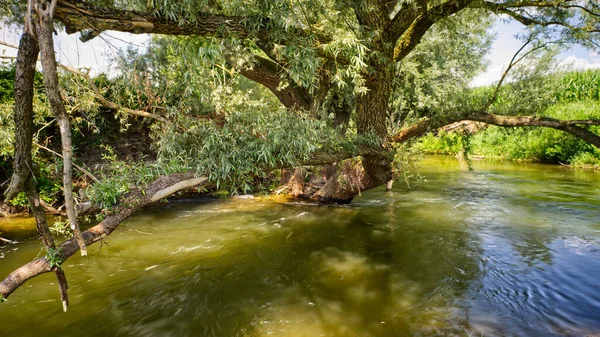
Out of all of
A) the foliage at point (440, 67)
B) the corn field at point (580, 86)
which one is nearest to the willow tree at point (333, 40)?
the foliage at point (440, 67)

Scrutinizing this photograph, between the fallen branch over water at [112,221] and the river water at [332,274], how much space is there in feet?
4.38

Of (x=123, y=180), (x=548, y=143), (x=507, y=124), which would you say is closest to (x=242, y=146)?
(x=123, y=180)

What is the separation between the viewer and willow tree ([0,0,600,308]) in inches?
147

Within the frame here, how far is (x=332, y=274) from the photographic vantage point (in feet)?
17.2

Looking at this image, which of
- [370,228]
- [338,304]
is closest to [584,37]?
[370,228]

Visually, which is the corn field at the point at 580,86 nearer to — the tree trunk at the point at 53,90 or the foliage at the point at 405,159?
the foliage at the point at 405,159

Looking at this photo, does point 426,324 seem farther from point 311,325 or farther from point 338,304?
point 311,325

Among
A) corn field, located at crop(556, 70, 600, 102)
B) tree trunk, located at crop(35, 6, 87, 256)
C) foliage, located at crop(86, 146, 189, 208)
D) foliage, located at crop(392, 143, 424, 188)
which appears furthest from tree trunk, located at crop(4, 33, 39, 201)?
corn field, located at crop(556, 70, 600, 102)

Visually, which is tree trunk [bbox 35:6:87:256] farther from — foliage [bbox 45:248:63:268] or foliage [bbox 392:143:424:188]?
foliage [bbox 392:143:424:188]

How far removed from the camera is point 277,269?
216 inches

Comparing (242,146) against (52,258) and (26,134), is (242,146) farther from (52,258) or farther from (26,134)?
(52,258)

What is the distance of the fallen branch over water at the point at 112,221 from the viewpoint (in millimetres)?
2787

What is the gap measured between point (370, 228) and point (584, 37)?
20.7 ft

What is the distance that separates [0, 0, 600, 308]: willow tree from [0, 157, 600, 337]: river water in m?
1.47
